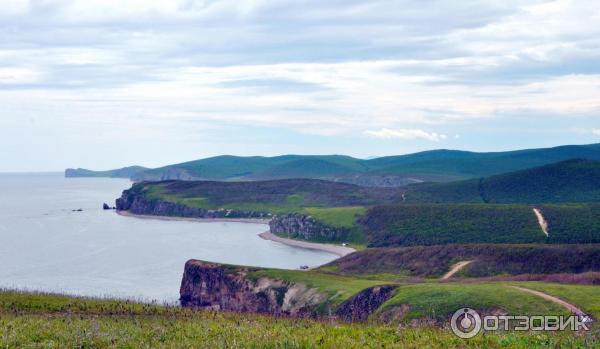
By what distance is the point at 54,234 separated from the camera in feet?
645

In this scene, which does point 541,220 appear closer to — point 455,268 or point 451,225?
point 451,225

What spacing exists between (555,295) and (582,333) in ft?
116

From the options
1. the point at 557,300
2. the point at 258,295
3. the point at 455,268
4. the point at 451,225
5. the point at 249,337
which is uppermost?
the point at 249,337

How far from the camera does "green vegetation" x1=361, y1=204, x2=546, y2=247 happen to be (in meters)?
160

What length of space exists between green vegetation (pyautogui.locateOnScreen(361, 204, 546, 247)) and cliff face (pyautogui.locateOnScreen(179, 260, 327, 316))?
7498cm

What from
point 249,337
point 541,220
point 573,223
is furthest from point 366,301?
point 541,220

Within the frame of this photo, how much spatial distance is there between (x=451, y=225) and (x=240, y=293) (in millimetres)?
90289

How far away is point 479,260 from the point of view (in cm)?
11212

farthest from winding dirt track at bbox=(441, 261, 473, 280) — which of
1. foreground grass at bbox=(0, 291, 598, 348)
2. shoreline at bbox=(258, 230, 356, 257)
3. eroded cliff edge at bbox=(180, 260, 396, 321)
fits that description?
foreground grass at bbox=(0, 291, 598, 348)

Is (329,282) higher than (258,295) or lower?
higher

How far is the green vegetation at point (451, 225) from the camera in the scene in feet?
525

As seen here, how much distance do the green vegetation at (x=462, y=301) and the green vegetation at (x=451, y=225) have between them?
9453 cm

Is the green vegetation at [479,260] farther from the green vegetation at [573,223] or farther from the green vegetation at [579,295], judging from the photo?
the green vegetation at [573,223]

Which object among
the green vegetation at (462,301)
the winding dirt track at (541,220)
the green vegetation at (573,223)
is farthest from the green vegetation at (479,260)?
the winding dirt track at (541,220)
